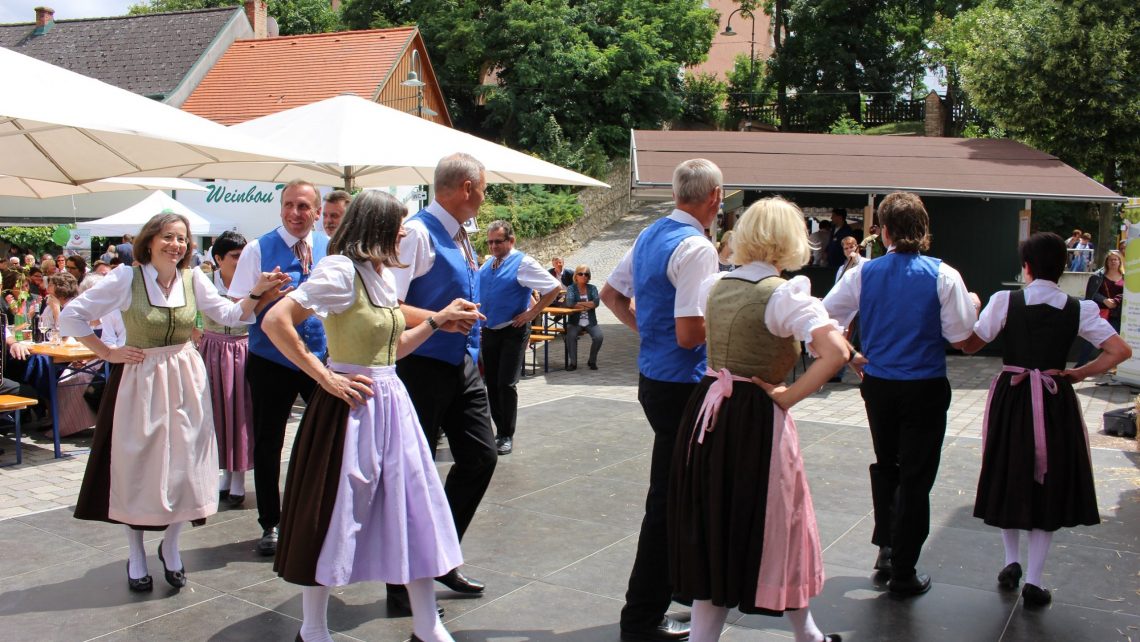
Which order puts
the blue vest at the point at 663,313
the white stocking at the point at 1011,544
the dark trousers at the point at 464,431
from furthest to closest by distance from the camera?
the white stocking at the point at 1011,544, the dark trousers at the point at 464,431, the blue vest at the point at 663,313

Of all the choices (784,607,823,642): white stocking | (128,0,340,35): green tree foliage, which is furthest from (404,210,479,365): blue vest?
(128,0,340,35): green tree foliage

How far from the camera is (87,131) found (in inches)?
206

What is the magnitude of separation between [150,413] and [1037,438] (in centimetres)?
412

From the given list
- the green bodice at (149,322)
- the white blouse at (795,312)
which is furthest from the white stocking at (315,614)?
the white blouse at (795,312)

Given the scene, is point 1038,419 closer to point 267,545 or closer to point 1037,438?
point 1037,438

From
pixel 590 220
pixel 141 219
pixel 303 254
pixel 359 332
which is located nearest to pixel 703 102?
pixel 590 220

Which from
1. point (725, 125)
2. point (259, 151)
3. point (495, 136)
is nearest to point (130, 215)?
point (259, 151)

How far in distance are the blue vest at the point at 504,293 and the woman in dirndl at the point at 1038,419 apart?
14.1 ft

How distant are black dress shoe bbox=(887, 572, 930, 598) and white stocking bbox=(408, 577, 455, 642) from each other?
2131mm

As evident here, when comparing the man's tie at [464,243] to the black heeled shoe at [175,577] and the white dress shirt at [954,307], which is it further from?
the white dress shirt at [954,307]

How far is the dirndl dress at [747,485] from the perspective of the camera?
10.3 feet

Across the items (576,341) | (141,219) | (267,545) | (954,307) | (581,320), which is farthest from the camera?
(141,219)

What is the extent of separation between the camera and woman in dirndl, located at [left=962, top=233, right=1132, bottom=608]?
4270mm

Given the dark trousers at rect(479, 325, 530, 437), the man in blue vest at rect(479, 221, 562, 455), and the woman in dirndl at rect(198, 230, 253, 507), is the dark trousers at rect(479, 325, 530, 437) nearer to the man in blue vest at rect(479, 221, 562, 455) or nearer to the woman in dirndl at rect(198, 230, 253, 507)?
the man in blue vest at rect(479, 221, 562, 455)
